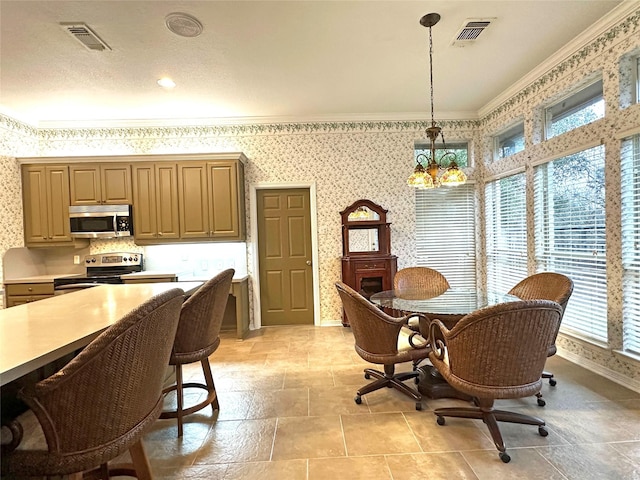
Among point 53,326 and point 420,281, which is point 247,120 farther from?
point 53,326

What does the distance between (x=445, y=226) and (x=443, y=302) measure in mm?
2533

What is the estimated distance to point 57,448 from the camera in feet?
3.41

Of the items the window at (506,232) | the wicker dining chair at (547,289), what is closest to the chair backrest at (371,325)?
the wicker dining chair at (547,289)

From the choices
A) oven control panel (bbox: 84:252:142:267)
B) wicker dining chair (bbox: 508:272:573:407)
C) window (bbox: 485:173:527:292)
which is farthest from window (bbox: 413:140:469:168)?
oven control panel (bbox: 84:252:142:267)

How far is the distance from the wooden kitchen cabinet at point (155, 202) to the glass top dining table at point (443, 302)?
9.44 feet

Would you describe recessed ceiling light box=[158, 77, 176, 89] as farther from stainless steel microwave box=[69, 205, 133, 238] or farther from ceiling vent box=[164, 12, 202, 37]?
stainless steel microwave box=[69, 205, 133, 238]

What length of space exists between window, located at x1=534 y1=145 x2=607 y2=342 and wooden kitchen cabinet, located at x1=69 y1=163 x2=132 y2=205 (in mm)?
4906

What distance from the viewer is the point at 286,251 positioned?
4617 millimetres

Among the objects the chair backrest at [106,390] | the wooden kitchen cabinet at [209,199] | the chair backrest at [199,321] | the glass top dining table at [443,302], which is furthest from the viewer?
the wooden kitchen cabinet at [209,199]

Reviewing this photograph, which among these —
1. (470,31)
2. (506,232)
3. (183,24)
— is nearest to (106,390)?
(183,24)

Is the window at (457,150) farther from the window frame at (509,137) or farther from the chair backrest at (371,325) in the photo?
the chair backrest at (371,325)

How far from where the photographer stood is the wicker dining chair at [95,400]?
3.28 ft

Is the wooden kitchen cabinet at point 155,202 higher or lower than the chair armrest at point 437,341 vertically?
higher

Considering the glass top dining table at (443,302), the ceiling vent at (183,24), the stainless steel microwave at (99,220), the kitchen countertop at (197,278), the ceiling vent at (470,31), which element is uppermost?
the ceiling vent at (470,31)
